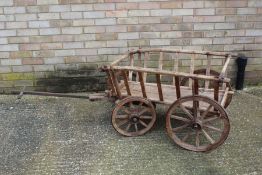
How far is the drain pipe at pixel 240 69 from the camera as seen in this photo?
5590 millimetres

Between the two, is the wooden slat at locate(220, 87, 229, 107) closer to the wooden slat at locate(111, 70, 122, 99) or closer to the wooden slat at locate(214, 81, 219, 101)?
the wooden slat at locate(214, 81, 219, 101)

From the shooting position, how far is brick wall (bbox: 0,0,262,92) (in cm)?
536

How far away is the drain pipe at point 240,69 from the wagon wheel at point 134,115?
188 cm

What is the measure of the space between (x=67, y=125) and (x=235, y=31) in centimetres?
288

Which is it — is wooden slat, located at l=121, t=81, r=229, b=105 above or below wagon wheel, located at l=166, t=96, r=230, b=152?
above

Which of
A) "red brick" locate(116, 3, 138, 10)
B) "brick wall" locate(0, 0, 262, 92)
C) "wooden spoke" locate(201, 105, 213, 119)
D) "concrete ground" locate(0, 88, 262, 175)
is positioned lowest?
"concrete ground" locate(0, 88, 262, 175)

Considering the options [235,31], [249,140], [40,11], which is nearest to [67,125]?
[40,11]

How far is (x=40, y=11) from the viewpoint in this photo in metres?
5.33

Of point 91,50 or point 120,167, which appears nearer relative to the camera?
point 120,167

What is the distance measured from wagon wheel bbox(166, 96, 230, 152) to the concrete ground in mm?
118

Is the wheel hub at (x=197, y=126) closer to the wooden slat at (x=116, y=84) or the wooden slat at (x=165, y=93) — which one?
the wooden slat at (x=165, y=93)

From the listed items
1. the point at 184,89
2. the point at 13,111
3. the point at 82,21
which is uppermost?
the point at 82,21

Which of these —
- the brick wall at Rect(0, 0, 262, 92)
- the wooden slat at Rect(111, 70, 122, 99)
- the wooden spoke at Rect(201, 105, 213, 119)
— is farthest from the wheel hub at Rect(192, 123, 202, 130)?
the brick wall at Rect(0, 0, 262, 92)

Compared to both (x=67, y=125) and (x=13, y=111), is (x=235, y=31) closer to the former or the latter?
(x=67, y=125)
